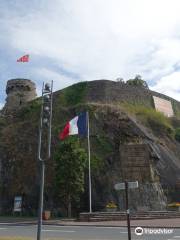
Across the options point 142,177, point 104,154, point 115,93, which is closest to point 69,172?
point 104,154

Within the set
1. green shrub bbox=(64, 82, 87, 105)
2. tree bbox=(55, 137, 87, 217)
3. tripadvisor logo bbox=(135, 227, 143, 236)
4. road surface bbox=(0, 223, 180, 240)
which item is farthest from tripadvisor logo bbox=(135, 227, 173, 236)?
green shrub bbox=(64, 82, 87, 105)

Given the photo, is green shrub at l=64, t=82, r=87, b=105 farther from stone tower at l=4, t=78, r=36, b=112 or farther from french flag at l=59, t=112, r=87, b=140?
french flag at l=59, t=112, r=87, b=140

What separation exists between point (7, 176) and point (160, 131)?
18.4 metres

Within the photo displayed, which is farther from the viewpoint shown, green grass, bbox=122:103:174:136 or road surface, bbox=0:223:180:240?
green grass, bbox=122:103:174:136

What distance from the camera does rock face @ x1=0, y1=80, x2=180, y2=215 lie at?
3251 cm

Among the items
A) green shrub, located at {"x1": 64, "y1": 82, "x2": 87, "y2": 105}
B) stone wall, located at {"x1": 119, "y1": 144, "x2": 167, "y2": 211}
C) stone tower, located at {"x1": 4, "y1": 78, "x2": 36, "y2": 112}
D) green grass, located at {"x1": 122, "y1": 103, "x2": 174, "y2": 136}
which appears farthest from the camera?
stone tower, located at {"x1": 4, "y1": 78, "x2": 36, "y2": 112}

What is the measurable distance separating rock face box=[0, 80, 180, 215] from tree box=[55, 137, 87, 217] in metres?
3.68

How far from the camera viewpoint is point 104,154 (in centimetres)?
3506

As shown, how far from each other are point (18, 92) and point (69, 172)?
88.6ft

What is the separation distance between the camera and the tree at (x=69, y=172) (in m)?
28.7

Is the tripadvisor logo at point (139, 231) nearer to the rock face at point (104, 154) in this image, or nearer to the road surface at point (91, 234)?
the road surface at point (91, 234)

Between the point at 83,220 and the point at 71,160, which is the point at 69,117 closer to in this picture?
the point at 71,160

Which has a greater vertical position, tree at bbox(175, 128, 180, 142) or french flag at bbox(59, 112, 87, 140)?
tree at bbox(175, 128, 180, 142)

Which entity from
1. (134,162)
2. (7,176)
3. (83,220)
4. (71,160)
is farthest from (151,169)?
(7,176)
